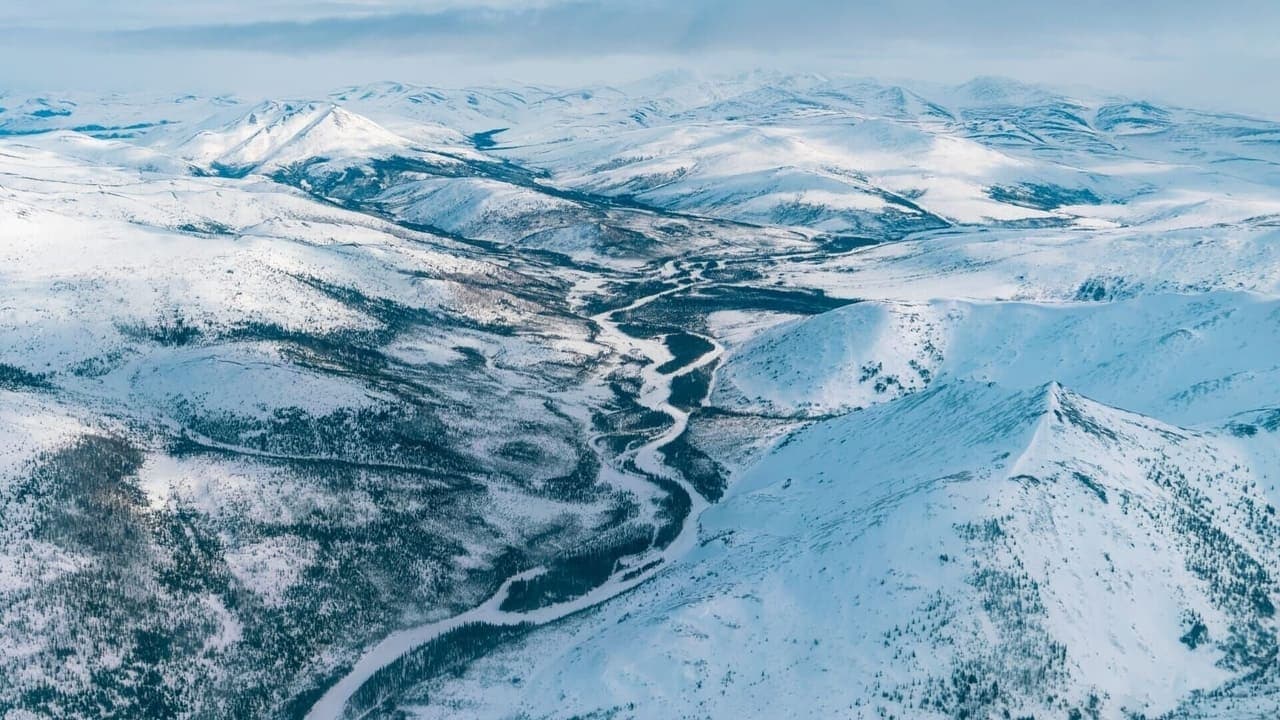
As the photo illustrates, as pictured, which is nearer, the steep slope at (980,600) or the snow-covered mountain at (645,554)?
the steep slope at (980,600)

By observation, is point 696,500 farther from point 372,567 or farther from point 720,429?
point 372,567

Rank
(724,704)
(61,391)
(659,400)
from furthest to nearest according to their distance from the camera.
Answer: (659,400) → (61,391) → (724,704)

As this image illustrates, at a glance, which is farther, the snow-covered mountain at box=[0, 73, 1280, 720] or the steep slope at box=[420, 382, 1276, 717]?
the snow-covered mountain at box=[0, 73, 1280, 720]

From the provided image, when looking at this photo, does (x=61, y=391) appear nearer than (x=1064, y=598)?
No

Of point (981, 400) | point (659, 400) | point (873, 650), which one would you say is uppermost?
point (981, 400)

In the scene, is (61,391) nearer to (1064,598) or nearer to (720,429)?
(720,429)

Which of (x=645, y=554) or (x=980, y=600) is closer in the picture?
(x=980, y=600)

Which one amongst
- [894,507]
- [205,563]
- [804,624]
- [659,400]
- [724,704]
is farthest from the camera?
[659,400]

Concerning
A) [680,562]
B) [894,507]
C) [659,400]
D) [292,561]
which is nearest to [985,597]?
[894,507]

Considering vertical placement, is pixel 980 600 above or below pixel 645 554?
above

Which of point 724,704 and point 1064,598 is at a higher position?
point 1064,598
